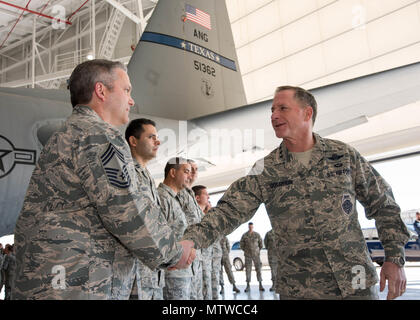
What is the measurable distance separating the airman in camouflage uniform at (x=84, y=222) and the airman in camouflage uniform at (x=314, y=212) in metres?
0.50

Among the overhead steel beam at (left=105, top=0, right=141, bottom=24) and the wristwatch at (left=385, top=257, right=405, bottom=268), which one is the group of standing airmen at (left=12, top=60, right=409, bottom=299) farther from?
the overhead steel beam at (left=105, top=0, right=141, bottom=24)

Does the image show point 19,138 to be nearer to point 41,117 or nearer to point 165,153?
point 41,117

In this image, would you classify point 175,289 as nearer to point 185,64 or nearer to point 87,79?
point 87,79

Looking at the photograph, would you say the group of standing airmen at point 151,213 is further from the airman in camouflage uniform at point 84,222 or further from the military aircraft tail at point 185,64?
the military aircraft tail at point 185,64

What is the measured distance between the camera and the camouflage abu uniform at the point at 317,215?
5.39ft

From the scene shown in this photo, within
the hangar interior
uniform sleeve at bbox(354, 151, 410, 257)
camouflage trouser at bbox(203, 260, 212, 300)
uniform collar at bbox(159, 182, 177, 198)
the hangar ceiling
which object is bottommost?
camouflage trouser at bbox(203, 260, 212, 300)

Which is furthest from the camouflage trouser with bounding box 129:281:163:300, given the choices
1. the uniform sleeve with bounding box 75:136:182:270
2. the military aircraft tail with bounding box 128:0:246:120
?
the military aircraft tail with bounding box 128:0:246:120

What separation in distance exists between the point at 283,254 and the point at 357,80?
2164 millimetres

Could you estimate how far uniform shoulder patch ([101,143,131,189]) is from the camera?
4.21ft

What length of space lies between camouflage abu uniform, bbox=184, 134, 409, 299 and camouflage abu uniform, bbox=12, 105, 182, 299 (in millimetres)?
507

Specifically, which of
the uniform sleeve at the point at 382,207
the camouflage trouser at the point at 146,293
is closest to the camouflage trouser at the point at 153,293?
the camouflage trouser at the point at 146,293
